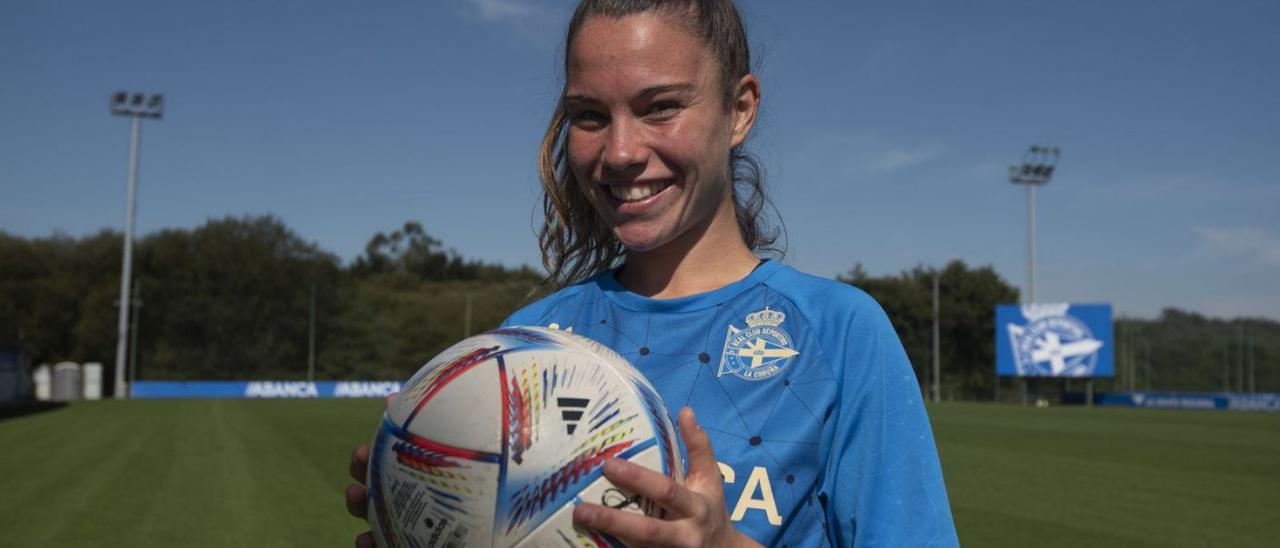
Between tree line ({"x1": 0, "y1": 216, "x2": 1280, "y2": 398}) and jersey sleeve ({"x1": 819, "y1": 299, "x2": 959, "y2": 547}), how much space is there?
43142 mm

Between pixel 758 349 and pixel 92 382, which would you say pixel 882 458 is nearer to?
pixel 758 349

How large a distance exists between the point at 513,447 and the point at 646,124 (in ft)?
2.22

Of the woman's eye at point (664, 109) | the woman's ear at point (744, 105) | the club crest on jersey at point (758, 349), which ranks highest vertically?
the woman's ear at point (744, 105)

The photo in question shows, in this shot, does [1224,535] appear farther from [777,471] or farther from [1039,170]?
[1039,170]

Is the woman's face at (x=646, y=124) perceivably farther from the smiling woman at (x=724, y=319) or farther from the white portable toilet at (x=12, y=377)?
the white portable toilet at (x=12, y=377)

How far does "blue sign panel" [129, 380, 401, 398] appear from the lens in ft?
143

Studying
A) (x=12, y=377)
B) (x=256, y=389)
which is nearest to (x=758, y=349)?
(x=12, y=377)

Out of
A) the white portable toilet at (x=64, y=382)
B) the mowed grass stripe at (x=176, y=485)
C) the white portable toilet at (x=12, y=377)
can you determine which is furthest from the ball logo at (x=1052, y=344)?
the white portable toilet at (x=64, y=382)

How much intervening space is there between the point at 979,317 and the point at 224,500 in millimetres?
54962

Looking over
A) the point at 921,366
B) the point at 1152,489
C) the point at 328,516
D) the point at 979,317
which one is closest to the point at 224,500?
the point at 328,516

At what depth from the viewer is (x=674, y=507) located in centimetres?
138

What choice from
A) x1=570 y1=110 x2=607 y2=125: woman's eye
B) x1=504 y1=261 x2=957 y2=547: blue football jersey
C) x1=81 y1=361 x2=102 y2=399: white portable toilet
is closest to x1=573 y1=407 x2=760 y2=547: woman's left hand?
x1=504 y1=261 x2=957 y2=547: blue football jersey

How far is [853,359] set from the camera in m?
1.76

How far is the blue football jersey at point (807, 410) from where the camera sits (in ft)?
5.57
